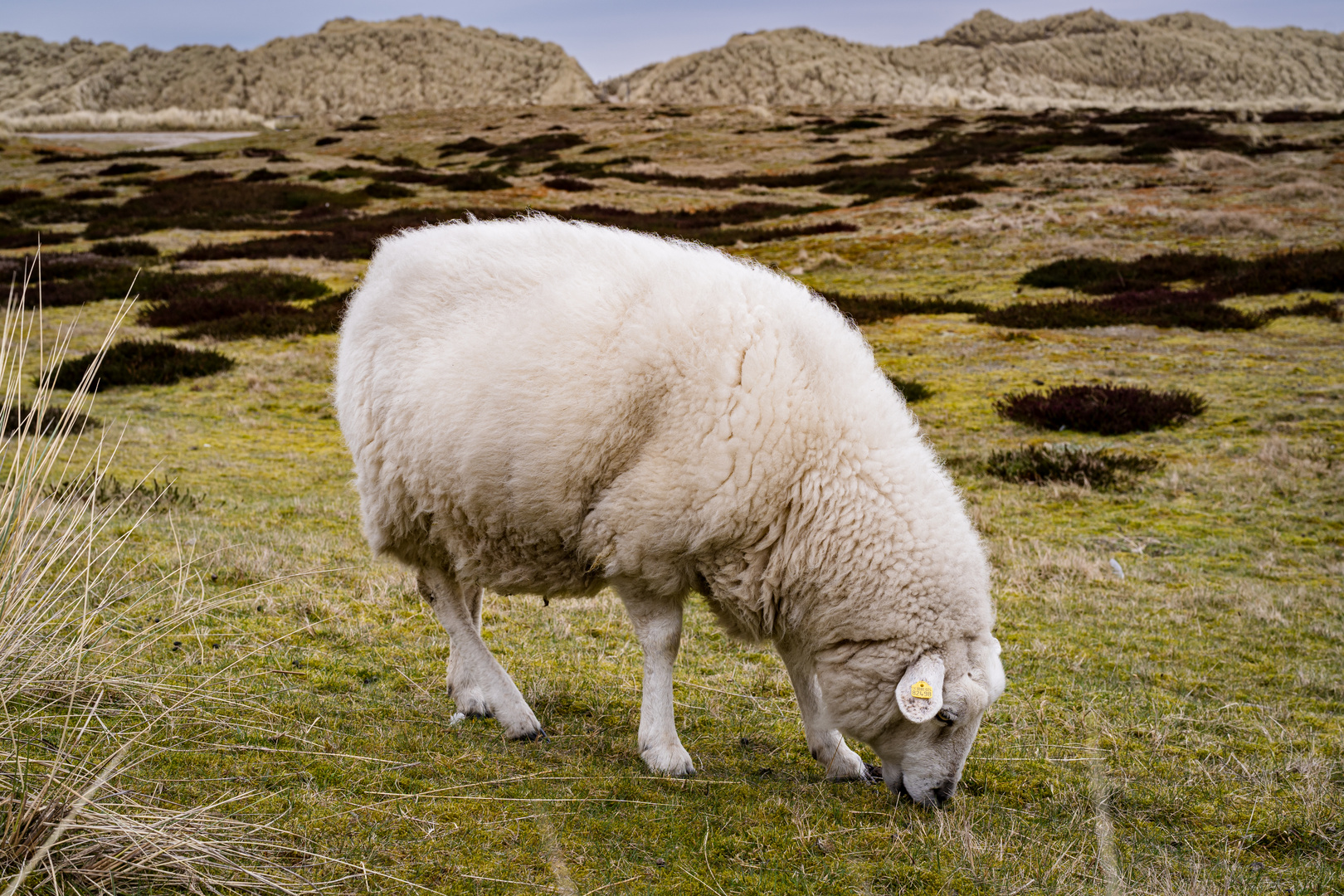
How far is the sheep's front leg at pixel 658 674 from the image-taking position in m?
4.01

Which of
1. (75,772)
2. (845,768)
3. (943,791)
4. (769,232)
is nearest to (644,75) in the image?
(769,232)

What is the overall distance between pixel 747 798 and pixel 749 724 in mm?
999

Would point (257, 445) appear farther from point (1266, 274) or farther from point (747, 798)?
point (1266, 274)

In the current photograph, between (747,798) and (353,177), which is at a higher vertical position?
(353,177)

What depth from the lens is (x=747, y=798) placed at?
3713 millimetres

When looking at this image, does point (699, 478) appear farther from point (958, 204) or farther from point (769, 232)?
point (958, 204)

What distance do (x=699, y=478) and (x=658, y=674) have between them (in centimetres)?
99

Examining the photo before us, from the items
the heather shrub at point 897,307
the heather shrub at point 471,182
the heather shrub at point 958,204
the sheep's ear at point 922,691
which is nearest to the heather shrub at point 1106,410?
the heather shrub at point 897,307

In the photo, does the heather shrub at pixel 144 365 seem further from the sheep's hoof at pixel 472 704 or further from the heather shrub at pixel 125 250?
the sheep's hoof at pixel 472 704

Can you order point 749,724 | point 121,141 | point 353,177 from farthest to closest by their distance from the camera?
point 121,141 → point 353,177 → point 749,724

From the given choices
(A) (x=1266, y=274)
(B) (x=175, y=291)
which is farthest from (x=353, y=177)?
(A) (x=1266, y=274)

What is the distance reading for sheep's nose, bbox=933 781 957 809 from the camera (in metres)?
3.71

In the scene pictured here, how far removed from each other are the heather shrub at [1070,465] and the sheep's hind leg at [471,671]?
248 inches

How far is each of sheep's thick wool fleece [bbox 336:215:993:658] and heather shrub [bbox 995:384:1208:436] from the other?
7144mm
